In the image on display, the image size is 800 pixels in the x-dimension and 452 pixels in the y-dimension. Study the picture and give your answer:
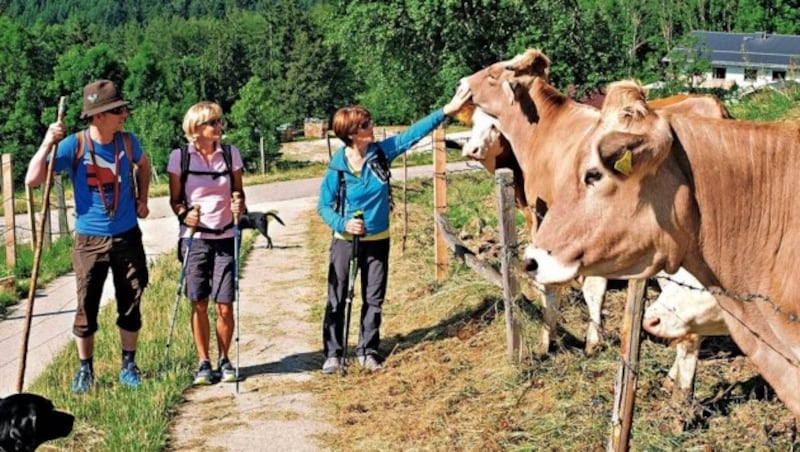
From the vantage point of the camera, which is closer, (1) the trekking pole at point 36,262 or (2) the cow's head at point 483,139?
(1) the trekking pole at point 36,262

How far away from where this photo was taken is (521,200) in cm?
752

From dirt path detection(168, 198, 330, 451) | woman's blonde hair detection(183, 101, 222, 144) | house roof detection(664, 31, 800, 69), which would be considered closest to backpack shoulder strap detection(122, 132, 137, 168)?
woman's blonde hair detection(183, 101, 222, 144)

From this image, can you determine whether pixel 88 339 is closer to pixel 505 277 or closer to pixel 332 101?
pixel 505 277

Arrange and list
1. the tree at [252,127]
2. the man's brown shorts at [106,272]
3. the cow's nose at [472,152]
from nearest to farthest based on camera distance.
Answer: the man's brown shorts at [106,272]
the cow's nose at [472,152]
the tree at [252,127]

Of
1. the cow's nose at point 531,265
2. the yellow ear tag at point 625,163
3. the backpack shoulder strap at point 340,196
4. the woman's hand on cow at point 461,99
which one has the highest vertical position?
the woman's hand on cow at point 461,99

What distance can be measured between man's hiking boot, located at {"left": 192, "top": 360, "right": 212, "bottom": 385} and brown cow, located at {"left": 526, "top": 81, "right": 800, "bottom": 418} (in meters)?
4.07

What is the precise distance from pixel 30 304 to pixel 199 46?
387 feet

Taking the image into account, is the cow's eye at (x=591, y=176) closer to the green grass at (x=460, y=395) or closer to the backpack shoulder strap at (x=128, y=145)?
the green grass at (x=460, y=395)

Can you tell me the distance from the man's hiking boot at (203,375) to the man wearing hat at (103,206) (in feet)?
1.45

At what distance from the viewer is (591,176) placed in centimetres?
325

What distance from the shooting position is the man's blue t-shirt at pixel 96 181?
20.3 feet

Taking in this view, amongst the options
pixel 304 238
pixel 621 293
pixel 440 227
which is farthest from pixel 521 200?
pixel 304 238

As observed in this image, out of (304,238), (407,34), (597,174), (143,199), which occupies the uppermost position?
(407,34)

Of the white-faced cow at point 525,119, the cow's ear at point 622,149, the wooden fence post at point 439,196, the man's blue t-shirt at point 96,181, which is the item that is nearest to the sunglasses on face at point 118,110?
the man's blue t-shirt at point 96,181
